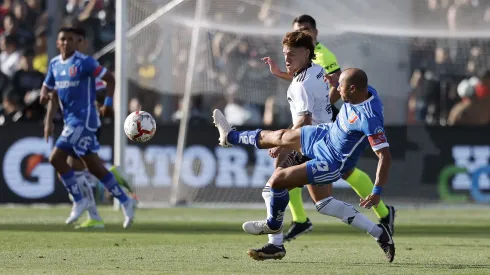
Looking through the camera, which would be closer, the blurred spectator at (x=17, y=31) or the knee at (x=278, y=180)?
the knee at (x=278, y=180)

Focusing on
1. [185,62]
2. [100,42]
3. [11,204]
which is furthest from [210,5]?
[11,204]

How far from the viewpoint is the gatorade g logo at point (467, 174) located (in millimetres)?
17906

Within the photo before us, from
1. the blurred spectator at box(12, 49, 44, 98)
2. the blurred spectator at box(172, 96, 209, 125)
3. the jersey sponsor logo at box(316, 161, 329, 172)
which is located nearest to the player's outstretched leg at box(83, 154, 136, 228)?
the jersey sponsor logo at box(316, 161, 329, 172)

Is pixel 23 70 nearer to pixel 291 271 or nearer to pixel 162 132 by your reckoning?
pixel 162 132

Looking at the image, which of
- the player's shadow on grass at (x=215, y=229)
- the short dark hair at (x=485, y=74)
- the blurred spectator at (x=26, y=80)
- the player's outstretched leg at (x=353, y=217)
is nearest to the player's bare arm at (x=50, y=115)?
the player's shadow on grass at (x=215, y=229)

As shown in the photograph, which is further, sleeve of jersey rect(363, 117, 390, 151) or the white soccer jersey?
→ the white soccer jersey

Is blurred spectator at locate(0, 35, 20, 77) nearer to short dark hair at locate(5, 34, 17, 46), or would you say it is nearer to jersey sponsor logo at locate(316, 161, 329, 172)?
short dark hair at locate(5, 34, 17, 46)

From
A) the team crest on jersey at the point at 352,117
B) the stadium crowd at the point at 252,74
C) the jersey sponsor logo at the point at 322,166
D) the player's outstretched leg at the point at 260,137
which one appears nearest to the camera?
the team crest on jersey at the point at 352,117

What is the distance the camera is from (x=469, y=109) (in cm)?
1914

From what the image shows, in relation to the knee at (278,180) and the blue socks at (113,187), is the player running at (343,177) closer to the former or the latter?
the knee at (278,180)

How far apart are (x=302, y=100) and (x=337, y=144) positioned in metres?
0.96

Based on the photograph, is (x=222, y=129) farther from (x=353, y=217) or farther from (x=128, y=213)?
(x=128, y=213)

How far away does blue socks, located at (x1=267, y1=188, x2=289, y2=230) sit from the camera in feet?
29.6

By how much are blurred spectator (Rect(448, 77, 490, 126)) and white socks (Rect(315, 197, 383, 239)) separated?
9601 millimetres
